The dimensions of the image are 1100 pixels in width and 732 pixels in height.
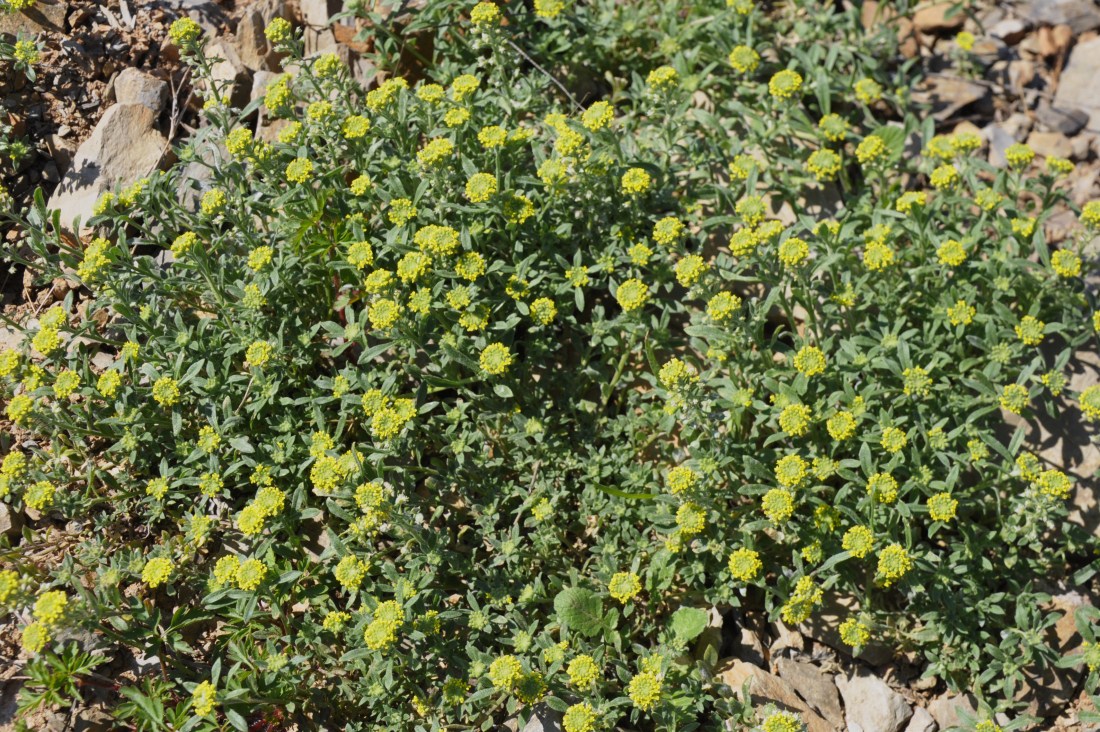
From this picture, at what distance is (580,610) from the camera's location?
481cm

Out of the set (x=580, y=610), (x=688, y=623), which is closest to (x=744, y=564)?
(x=688, y=623)

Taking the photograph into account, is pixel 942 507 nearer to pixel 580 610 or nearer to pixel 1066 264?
pixel 1066 264

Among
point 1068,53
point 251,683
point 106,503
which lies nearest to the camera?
point 251,683

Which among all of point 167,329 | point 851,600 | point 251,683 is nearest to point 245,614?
point 251,683

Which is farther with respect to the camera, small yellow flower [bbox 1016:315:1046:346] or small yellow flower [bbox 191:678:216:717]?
small yellow flower [bbox 1016:315:1046:346]

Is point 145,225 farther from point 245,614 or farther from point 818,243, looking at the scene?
point 818,243

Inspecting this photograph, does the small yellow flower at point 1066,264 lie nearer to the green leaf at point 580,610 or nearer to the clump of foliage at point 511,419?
the clump of foliage at point 511,419

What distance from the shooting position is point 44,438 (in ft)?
17.6

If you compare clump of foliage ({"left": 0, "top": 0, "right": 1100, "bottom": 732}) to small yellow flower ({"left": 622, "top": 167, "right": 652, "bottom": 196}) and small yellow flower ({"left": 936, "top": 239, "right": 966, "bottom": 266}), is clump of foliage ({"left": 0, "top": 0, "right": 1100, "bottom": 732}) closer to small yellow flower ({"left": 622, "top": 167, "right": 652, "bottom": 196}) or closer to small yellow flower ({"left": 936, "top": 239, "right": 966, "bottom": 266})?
small yellow flower ({"left": 622, "top": 167, "right": 652, "bottom": 196})

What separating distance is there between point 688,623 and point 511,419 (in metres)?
1.57

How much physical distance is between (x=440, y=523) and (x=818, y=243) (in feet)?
9.83

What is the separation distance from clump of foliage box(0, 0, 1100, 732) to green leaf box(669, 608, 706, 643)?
1cm

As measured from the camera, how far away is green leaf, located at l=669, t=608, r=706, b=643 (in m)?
4.85

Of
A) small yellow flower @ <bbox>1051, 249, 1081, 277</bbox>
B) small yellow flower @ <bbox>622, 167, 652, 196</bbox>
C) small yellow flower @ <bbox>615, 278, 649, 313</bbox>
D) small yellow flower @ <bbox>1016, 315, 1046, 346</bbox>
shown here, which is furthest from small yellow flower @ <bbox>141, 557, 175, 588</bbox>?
small yellow flower @ <bbox>1051, 249, 1081, 277</bbox>
